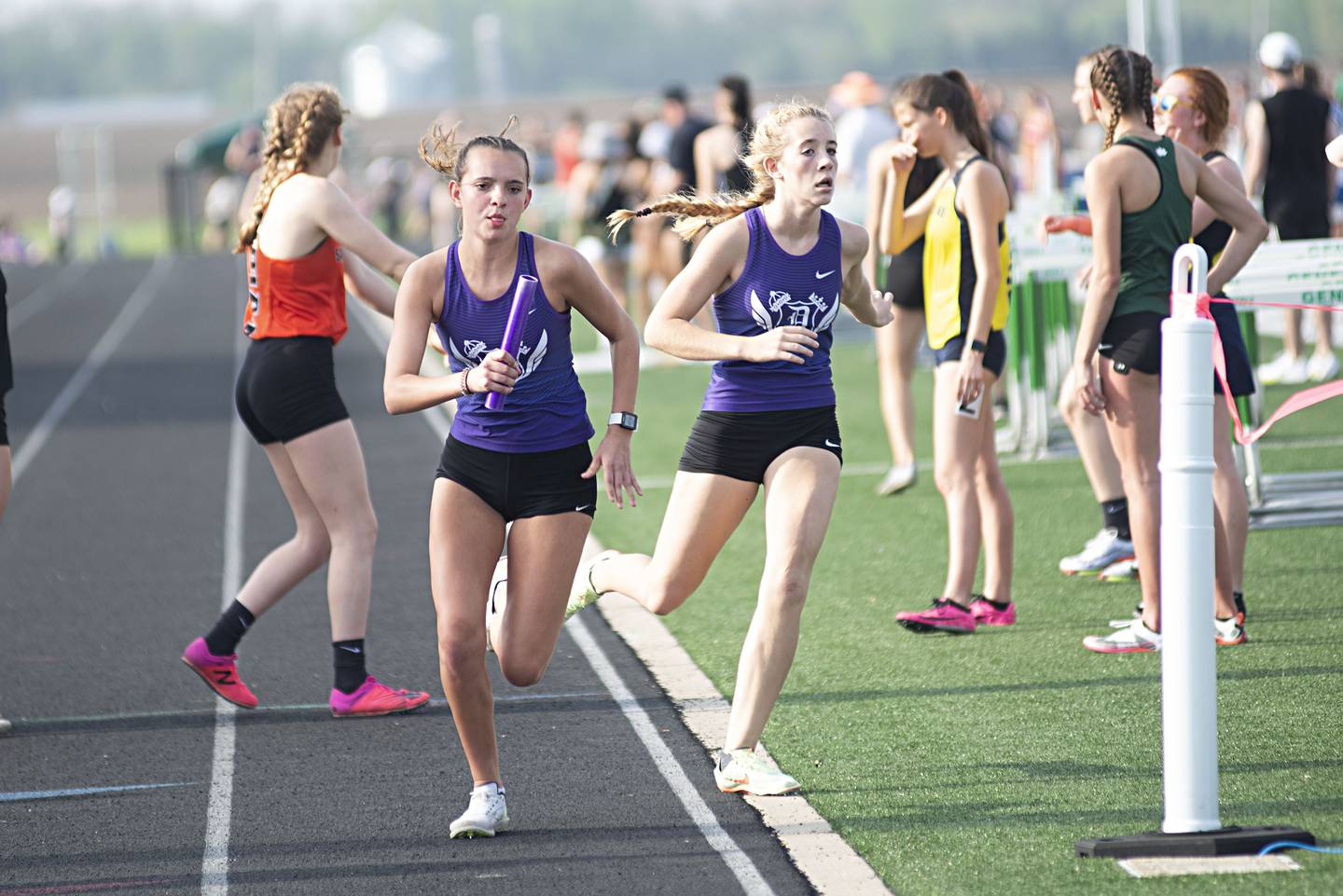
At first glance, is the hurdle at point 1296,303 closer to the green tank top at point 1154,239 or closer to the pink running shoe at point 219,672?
the green tank top at point 1154,239

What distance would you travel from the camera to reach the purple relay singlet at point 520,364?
190 inches

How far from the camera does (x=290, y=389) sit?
19.9ft

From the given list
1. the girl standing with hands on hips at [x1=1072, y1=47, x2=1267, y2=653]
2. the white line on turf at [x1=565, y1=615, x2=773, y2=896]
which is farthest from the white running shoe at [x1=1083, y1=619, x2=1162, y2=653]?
the white line on turf at [x1=565, y1=615, x2=773, y2=896]

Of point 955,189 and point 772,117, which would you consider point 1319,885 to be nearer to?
point 772,117

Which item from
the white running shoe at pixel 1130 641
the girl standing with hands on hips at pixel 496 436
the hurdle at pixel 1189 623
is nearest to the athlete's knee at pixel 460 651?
the girl standing with hands on hips at pixel 496 436

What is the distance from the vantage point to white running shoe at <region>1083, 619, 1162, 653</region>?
21.5ft

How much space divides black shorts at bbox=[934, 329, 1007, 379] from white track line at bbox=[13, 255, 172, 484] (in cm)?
798

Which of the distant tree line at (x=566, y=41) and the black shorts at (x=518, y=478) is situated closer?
the black shorts at (x=518, y=478)

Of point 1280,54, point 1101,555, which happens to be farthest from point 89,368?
point 1101,555

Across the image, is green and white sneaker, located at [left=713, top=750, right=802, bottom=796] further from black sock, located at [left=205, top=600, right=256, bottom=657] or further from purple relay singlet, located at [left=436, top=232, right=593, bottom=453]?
black sock, located at [left=205, top=600, right=256, bottom=657]

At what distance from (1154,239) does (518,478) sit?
2.70m

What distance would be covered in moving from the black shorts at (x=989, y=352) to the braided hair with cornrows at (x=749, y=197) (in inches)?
71.2

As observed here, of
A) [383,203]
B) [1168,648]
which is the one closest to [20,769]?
[1168,648]

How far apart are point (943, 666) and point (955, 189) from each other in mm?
1884
